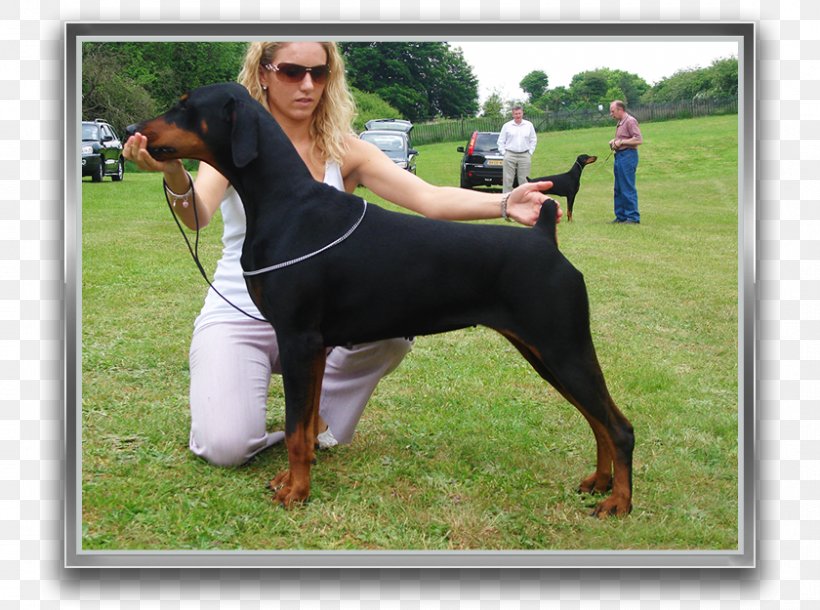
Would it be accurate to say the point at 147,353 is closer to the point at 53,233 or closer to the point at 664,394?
the point at 53,233

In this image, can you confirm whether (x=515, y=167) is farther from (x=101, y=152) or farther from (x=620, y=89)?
(x=101, y=152)

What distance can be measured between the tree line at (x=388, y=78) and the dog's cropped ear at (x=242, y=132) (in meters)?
0.22

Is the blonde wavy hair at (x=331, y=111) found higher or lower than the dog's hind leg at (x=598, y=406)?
higher

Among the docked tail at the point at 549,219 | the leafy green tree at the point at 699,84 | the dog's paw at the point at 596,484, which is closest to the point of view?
the leafy green tree at the point at 699,84

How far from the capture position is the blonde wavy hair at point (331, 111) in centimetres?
347

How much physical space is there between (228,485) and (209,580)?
726 mm

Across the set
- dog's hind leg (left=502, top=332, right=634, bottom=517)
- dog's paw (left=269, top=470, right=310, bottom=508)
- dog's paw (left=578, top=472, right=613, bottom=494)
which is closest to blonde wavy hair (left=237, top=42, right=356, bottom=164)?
dog's hind leg (left=502, top=332, right=634, bottom=517)

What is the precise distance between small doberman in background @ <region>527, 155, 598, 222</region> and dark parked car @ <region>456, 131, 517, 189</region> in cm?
22

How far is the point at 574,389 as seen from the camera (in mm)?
2986

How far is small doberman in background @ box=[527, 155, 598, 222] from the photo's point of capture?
11.0ft

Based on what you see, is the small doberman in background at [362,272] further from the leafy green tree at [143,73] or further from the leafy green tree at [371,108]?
the leafy green tree at [371,108]

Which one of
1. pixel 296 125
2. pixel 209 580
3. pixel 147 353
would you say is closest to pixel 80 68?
pixel 296 125

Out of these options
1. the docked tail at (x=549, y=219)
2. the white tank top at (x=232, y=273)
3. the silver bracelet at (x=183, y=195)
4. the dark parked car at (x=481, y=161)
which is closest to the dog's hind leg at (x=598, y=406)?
the docked tail at (x=549, y=219)

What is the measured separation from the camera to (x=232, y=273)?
3908mm
